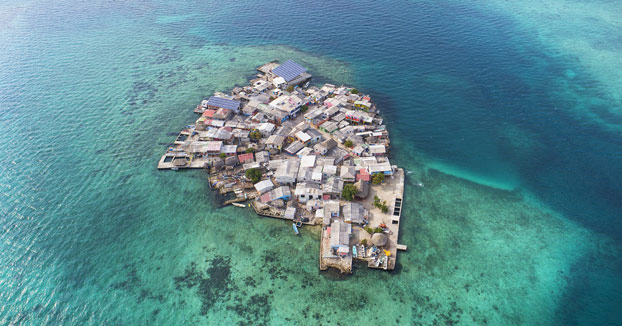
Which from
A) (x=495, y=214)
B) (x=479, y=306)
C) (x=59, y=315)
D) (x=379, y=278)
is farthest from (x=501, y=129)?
(x=59, y=315)

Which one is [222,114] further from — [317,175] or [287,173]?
[317,175]

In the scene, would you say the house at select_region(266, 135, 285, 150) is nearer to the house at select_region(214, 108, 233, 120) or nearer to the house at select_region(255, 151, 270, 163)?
the house at select_region(255, 151, 270, 163)

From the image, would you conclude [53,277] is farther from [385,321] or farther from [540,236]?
[540,236]

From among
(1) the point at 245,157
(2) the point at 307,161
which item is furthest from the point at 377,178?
(1) the point at 245,157

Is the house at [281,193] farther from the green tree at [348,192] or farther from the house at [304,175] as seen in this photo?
the green tree at [348,192]

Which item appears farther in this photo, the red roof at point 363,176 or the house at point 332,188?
the red roof at point 363,176

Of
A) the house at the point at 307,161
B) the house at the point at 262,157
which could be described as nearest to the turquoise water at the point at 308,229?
the house at the point at 262,157

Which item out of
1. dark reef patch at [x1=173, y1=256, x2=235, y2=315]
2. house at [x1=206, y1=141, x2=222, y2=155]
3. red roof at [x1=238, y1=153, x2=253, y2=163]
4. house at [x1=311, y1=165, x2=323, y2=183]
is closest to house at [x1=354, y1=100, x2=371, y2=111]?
house at [x1=311, y1=165, x2=323, y2=183]

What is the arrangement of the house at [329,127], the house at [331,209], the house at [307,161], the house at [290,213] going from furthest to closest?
1. the house at [329,127]
2. the house at [307,161]
3. the house at [290,213]
4. the house at [331,209]
